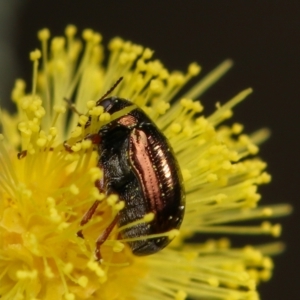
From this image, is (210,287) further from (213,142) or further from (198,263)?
(213,142)

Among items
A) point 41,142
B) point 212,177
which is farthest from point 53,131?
point 212,177

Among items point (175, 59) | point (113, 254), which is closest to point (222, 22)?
point (175, 59)

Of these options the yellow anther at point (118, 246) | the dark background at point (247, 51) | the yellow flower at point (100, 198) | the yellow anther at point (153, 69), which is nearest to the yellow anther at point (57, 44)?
the yellow flower at point (100, 198)

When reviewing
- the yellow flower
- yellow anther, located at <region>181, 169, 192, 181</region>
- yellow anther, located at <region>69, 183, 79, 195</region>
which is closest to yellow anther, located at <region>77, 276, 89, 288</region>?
the yellow flower

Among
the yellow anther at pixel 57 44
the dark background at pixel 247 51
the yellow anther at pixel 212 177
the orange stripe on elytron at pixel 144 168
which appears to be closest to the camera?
A: the orange stripe on elytron at pixel 144 168

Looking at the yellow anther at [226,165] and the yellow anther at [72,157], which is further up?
the yellow anther at [226,165]

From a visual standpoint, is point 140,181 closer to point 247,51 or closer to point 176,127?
point 176,127

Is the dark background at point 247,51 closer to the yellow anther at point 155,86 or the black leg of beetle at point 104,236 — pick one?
the yellow anther at point 155,86
